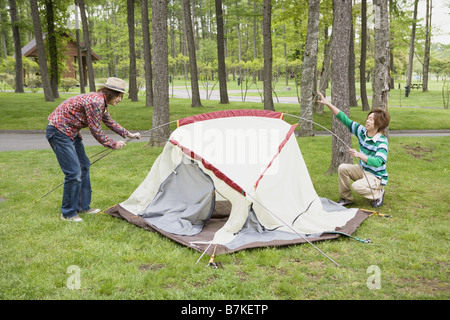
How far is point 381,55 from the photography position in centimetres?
937

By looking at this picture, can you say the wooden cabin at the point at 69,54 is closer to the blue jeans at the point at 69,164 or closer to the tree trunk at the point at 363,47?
the tree trunk at the point at 363,47

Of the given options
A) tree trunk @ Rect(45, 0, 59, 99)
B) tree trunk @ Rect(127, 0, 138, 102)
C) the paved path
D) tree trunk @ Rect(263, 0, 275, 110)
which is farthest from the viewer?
tree trunk @ Rect(45, 0, 59, 99)

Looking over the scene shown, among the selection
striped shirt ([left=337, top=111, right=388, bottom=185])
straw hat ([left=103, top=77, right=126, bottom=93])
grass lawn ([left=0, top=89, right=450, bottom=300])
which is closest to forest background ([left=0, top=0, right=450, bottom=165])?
striped shirt ([left=337, top=111, right=388, bottom=185])

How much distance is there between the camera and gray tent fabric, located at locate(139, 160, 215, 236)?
4883mm

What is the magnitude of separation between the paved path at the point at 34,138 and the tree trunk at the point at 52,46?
8.45 metres

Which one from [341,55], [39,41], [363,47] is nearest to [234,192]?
[341,55]

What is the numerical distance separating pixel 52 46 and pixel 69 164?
1877cm

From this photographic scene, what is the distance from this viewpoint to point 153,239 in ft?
14.8

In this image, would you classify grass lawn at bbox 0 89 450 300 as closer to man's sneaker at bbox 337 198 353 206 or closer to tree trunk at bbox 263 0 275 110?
man's sneaker at bbox 337 198 353 206

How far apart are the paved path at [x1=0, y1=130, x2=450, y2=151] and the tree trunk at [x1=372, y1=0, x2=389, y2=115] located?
382cm

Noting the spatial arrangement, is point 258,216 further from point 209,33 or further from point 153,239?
point 209,33

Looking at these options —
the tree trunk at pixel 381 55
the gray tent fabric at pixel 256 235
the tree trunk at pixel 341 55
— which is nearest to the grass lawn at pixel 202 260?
the gray tent fabric at pixel 256 235

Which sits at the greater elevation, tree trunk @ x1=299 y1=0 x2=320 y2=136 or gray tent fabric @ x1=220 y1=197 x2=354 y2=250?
tree trunk @ x1=299 y1=0 x2=320 y2=136

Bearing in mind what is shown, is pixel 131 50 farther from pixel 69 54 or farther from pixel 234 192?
pixel 69 54
